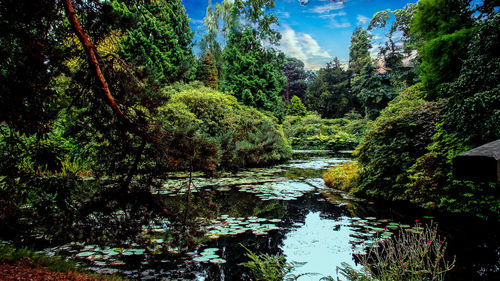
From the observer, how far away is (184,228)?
256 centimetres

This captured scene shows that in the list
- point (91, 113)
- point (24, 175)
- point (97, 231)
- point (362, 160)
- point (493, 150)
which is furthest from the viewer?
point (362, 160)

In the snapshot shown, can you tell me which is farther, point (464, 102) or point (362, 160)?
point (362, 160)

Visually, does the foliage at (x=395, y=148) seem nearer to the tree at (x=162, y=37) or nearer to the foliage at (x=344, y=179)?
the foliage at (x=344, y=179)

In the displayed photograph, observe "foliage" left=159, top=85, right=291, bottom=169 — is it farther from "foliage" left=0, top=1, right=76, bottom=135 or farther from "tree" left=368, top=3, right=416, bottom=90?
"tree" left=368, top=3, right=416, bottom=90

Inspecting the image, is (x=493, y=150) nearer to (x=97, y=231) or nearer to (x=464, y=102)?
(x=97, y=231)

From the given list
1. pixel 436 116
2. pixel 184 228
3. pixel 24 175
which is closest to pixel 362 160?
pixel 436 116

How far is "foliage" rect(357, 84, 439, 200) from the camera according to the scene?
551 cm

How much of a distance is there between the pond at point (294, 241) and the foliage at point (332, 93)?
3584 cm

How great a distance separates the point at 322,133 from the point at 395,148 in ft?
78.0

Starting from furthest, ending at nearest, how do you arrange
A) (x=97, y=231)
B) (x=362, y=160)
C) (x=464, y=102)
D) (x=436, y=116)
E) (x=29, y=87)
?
(x=362, y=160) < (x=436, y=116) < (x=464, y=102) < (x=97, y=231) < (x=29, y=87)

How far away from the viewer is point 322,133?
29016 mm

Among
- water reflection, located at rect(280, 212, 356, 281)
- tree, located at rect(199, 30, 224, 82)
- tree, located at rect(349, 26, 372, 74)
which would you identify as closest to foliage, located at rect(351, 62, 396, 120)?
tree, located at rect(349, 26, 372, 74)

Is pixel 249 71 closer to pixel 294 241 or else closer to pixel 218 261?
pixel 294 241

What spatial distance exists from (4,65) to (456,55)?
25.0ft
